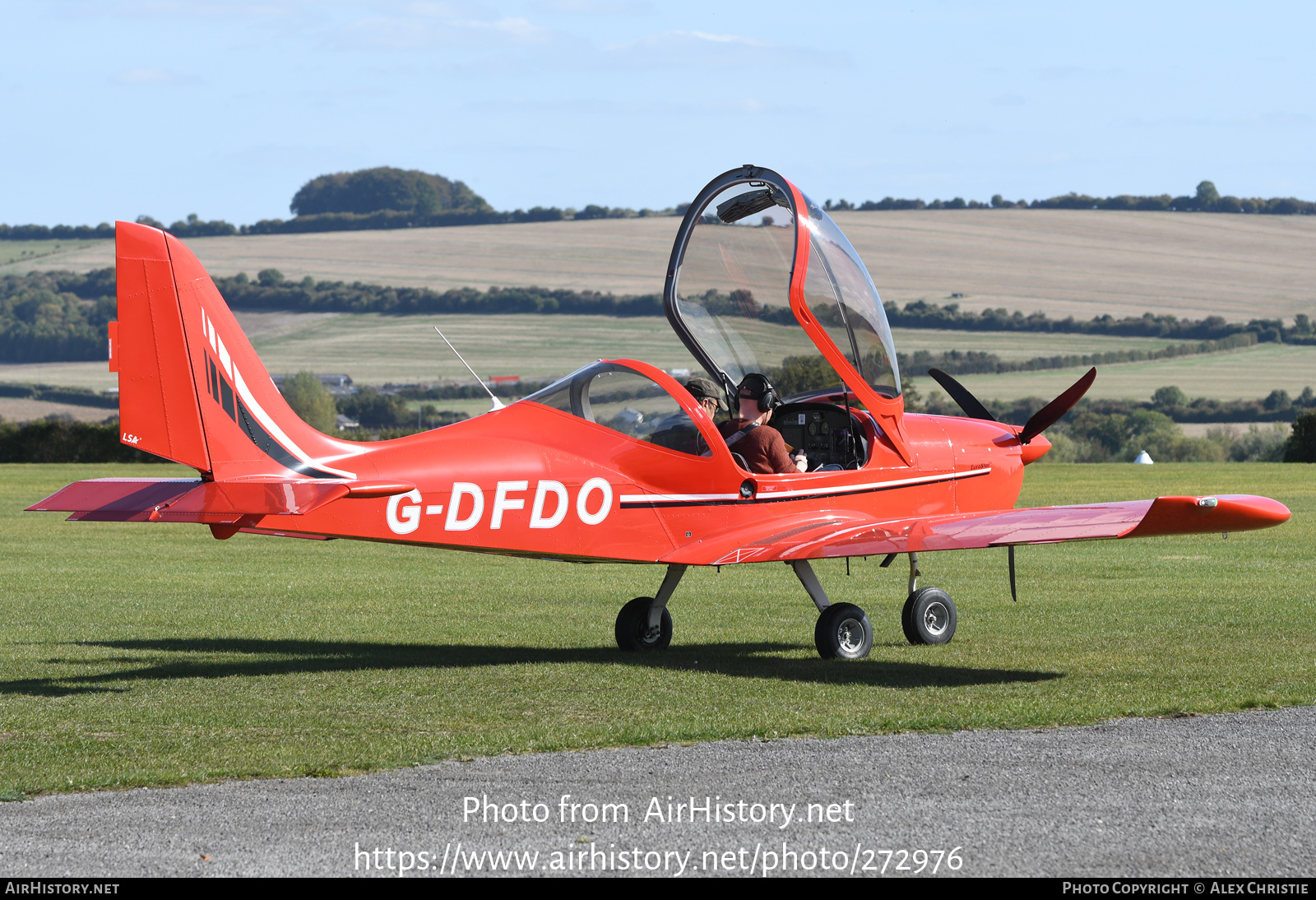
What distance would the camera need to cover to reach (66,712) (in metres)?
8.63

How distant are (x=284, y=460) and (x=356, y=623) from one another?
484cm

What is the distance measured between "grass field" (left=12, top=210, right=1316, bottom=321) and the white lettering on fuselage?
80.7 m

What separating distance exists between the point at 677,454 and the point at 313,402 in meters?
57.1

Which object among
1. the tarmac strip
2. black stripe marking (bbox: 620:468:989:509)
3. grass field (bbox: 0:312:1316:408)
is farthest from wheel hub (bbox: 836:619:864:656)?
grass field (bbox: 0:312:1316:408)

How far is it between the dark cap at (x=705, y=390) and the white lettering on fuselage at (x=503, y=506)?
63.1 inches

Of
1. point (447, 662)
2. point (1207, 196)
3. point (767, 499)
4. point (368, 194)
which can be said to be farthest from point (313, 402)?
point (368, 194)

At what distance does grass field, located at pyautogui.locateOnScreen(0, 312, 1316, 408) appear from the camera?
249ft

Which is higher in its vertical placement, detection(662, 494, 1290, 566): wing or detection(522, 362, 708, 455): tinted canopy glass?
detection(522, 362, 708, 455): tinted canopy glass

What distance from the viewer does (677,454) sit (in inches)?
412

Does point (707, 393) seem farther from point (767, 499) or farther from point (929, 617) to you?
point (929, 617)

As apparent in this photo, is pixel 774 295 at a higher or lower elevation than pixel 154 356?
higher

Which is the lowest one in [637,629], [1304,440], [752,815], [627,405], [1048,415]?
[1304,440]

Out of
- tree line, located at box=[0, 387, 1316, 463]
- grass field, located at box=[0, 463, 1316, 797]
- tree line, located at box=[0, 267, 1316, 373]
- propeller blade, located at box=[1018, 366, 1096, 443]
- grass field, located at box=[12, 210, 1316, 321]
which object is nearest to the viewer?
grass field, located at box=[0, 463, 1316, 797]

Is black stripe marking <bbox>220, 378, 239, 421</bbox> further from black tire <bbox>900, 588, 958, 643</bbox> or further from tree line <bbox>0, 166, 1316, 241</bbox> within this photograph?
tree line <bbox>0, 166, 1316, 241</bbox>
